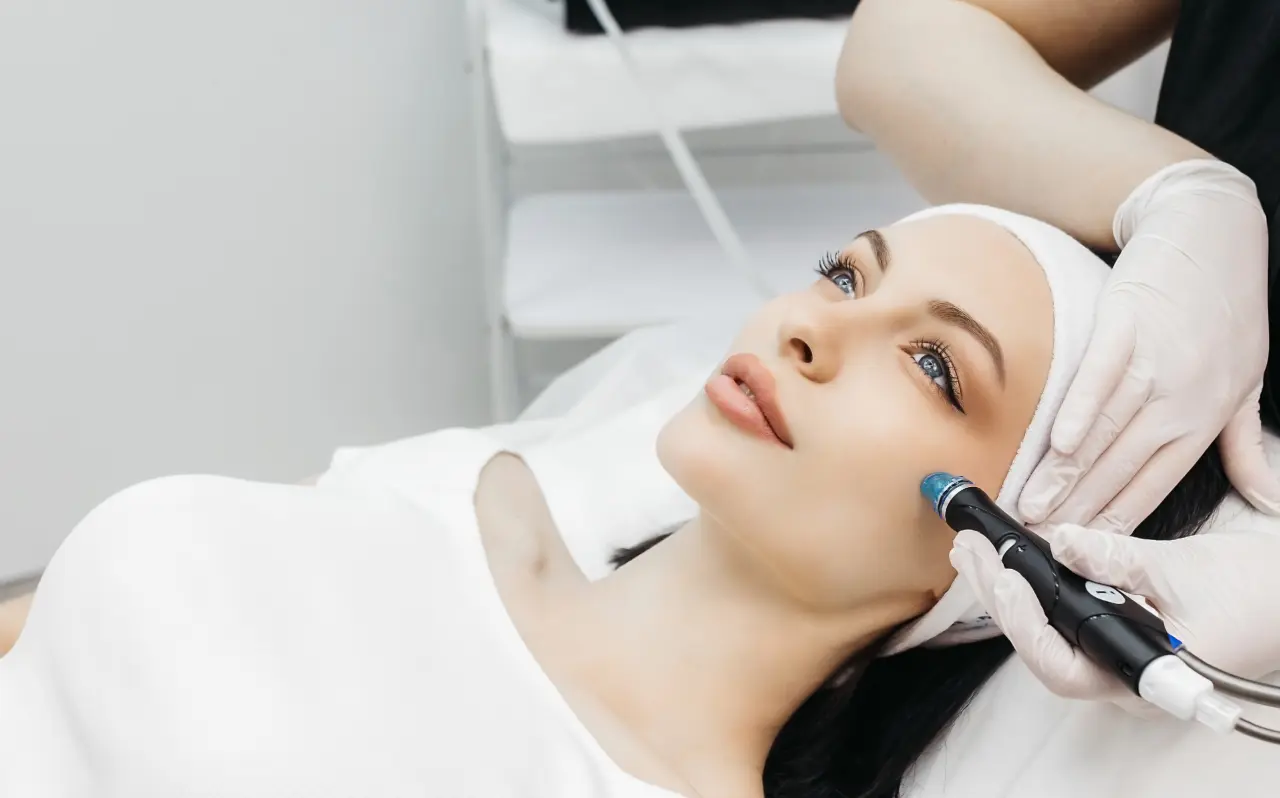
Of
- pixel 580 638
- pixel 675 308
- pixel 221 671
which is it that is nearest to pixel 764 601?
pixel 580 638

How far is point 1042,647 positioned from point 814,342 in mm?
283

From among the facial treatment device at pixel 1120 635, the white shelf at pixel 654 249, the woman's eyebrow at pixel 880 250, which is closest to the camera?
the facial treatment device at pixel 1120 635

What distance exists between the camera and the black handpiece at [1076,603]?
574 mm

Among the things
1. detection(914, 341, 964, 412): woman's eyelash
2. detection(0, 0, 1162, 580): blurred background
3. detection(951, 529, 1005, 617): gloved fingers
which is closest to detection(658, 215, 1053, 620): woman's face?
detection(914, 341, 964, 412): woman's eyelash

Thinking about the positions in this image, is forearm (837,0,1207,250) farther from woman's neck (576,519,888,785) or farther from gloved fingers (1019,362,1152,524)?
woman's neck (576,519,888,785)

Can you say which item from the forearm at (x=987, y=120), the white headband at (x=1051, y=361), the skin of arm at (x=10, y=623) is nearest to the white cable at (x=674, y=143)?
the forearm at (x=987, y=120)

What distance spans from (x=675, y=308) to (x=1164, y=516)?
2.44 ft

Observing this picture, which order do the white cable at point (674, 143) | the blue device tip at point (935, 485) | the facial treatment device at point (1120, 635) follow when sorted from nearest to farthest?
the facial treatment device at point (1120, 635)
the blue device tip at point (935, 485)
the white cable at point (674, 143)

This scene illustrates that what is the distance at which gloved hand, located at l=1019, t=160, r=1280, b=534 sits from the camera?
2.59 feet

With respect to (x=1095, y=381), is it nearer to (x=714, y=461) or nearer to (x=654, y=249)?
(x=714, y=461)

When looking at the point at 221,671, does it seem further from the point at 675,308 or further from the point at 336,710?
the point at 675,308

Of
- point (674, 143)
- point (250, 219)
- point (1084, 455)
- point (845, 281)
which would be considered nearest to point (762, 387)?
point (845, 281)

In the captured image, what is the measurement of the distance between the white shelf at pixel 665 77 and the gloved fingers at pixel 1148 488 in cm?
66

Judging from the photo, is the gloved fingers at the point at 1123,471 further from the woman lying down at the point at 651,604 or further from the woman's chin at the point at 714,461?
the woman's chin at the point at 714,461
